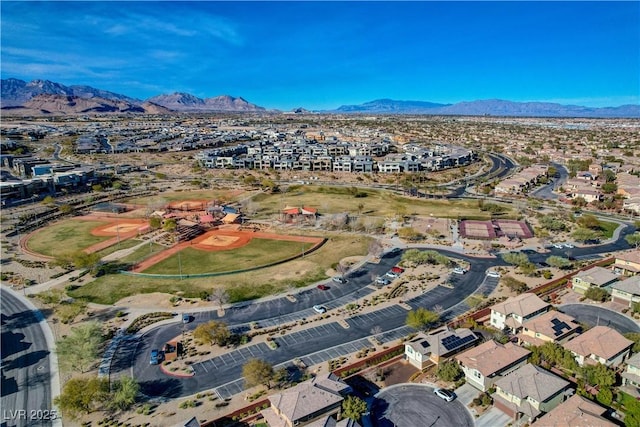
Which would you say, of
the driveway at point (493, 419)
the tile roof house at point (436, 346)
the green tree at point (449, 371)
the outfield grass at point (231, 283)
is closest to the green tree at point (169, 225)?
the outfield grass at point (231, 283)

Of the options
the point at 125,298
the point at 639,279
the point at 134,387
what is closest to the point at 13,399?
the point at 134,387

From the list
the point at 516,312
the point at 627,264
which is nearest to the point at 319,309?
the point at 516,312

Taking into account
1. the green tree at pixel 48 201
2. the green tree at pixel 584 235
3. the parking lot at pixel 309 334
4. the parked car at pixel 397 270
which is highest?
the green tree at pixel 48 201

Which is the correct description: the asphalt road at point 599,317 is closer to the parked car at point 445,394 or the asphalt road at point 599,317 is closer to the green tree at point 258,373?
the parked car at point 445,394

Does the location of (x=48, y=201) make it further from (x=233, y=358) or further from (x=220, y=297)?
(x=233, y=358)

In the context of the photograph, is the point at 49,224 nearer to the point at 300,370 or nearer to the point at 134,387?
the point at 134,387
